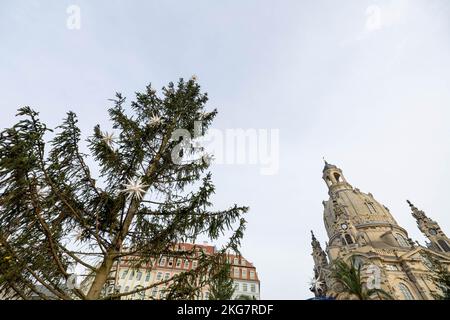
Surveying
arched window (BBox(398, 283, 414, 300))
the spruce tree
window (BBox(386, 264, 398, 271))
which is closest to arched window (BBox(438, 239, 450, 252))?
window (BBox(386, 264, 398, 271))

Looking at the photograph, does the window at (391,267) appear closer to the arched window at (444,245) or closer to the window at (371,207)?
the arched window at (444,245)

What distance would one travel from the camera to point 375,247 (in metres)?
48.4

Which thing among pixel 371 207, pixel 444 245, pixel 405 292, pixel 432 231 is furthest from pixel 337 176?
pixel 405 292

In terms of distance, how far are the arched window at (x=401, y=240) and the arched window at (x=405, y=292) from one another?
42.9 feet

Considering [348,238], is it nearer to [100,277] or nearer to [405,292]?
[405,292]

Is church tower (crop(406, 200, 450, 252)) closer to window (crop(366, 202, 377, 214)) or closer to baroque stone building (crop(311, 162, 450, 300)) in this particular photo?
baroque stone building (crop(311, 162, 450, 300))

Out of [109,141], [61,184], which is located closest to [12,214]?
[61,184]

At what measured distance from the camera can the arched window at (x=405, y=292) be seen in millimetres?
37966

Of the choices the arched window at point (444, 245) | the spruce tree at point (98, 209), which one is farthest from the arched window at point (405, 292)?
the spruce tree at point (98, 209)

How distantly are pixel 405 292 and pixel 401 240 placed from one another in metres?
15.9

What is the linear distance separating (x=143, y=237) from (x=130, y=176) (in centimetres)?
202

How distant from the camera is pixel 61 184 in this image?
6457 mm
